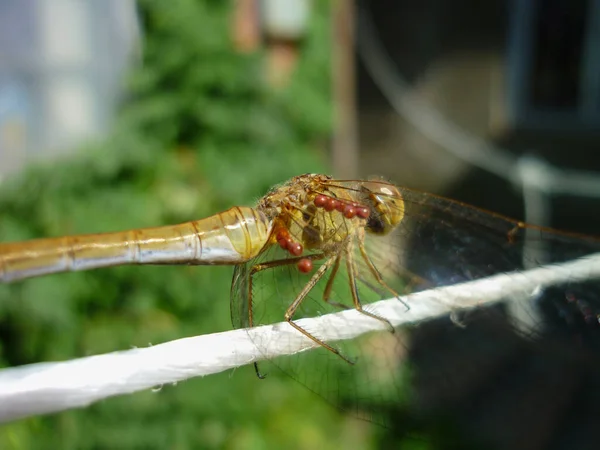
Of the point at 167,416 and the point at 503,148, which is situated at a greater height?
the point at 503,148

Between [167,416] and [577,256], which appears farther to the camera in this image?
[167,416]

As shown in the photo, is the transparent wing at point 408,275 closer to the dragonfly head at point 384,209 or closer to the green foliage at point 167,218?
the dragonfly head at point 384,209

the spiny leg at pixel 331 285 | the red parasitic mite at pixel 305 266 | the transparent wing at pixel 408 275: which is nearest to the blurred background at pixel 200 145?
the transparent wing at pixel 408 275

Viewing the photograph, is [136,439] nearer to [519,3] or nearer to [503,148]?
[503,148]

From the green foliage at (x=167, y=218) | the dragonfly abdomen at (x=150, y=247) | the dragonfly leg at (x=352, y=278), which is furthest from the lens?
the green foliage at (x=167, y=218)

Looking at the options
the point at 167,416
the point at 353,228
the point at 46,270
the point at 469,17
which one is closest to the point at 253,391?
the point at 167,416

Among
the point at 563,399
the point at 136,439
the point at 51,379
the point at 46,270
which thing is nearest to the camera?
the point at 51,379

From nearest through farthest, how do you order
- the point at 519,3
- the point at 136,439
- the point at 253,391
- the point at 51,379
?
the point at 51,379 < the point at 136,439 < the point at 253,391 < the point at 519,3
